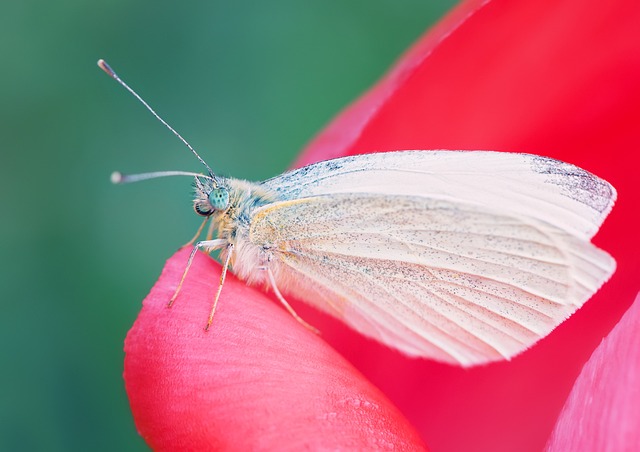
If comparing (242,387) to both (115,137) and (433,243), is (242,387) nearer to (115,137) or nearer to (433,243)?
(433,243)

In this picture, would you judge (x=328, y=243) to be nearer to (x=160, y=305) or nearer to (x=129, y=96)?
(x=160, y=305)

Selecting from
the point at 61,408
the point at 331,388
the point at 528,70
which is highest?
the point at 528,70

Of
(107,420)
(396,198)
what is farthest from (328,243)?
(107,420)

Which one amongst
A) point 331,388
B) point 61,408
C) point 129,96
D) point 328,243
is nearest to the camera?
point 331,388

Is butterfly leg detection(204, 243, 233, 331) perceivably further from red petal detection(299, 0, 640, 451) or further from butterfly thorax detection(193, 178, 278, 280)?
red petal detection(299, 0, 640, 451)

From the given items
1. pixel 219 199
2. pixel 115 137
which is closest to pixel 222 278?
pixel 219 199

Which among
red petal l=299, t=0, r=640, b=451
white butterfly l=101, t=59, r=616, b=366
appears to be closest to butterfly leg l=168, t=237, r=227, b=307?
white butterfly l=101, t=59, r=616, b=366
